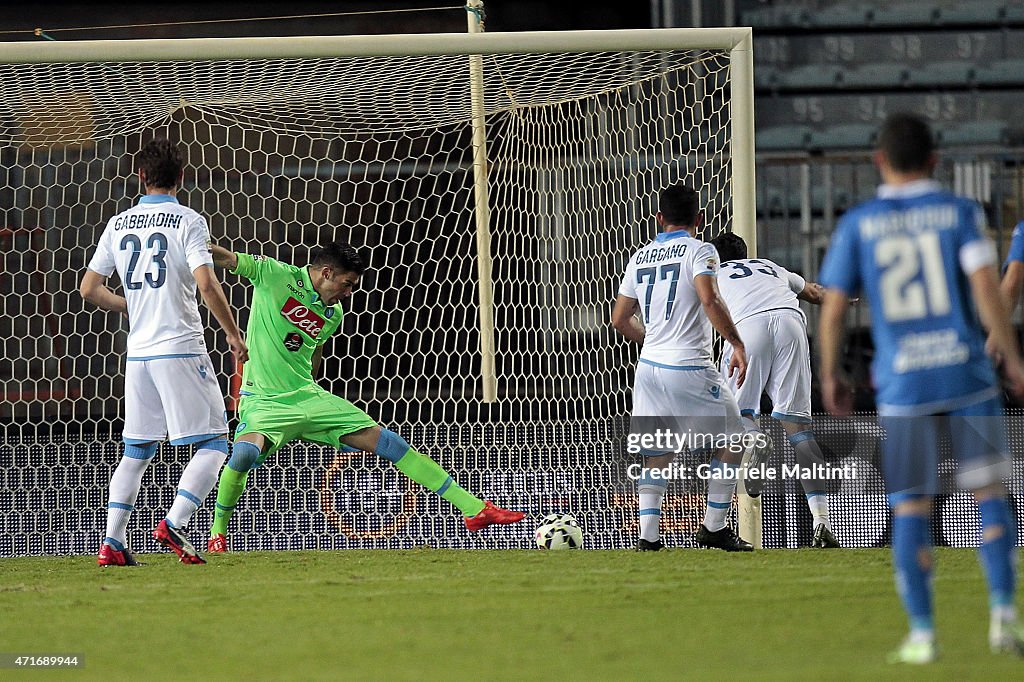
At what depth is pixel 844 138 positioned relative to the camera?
11.7 m

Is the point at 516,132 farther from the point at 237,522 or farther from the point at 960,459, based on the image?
the point at 960,459

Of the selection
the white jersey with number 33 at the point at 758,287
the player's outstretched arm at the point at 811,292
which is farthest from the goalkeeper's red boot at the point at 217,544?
the player's outstretched arm at the point at 811,292

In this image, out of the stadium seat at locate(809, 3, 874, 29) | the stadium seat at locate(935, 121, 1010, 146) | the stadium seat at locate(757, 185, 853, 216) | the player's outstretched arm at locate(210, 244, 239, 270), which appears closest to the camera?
the player's outstretched arm at locate(210, 244, 239, 270)

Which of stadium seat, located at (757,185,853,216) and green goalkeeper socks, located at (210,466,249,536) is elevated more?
stadium seat, located at (757,185,853,216)

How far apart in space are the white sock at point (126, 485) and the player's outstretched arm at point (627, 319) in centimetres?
214

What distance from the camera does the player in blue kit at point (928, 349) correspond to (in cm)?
326

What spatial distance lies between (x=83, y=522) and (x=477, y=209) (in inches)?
105

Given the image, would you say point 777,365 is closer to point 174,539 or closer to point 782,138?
point 174,539

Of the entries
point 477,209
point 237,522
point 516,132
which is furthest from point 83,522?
point 516,132

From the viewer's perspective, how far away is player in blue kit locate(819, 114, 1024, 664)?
3.26m

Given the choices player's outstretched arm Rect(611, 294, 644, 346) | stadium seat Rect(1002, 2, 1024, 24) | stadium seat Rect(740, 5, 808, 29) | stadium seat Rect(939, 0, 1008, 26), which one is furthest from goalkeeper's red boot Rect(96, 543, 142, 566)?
stadium seat Rect(1002, 2, 1024, 24)

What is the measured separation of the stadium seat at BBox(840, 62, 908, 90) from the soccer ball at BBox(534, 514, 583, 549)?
23.9 ft

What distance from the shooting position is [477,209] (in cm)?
697

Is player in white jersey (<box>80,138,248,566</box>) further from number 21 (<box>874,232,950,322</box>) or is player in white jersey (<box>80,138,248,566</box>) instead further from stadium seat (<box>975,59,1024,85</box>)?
stadium seat (<box>975,59,1024,85</box>)
